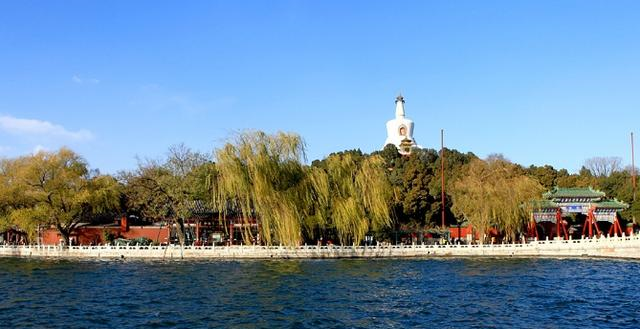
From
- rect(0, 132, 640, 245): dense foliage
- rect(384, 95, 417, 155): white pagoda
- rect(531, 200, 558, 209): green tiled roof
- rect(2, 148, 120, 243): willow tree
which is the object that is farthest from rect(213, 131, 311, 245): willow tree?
rect(384, 95, 417, 155): white pagoda

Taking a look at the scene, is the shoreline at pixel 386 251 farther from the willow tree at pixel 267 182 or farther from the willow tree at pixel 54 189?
the willow tree at pixel 54 189

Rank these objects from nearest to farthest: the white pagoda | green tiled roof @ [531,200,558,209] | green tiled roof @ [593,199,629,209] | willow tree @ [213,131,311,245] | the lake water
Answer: the lake water < willow tree @ [213,131,311,245] < green tiled roof @ [531,200,558,209] < green tiled roof @ [593,199,629,209] < the white pagoda

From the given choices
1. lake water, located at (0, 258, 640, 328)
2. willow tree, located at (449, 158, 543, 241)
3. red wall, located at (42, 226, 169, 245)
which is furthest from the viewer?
red wall, located at (42, 226, 169, 245)

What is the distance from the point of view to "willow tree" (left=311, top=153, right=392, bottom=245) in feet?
149

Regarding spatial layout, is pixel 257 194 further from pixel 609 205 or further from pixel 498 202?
pixel 609 205

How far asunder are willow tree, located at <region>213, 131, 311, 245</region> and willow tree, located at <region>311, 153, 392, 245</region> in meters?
1.84

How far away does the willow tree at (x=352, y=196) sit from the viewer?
45.4 metres

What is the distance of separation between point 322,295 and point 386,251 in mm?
18919

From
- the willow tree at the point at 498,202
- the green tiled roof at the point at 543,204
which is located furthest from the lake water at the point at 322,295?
the green tiled roof at the point at 543,204

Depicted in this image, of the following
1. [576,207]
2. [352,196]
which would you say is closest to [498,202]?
[576,207]

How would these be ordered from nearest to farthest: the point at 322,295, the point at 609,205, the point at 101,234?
the point at 322,295 → the point at 609,205 → the point at 101,234

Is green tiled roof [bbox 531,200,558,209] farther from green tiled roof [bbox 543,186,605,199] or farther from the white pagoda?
the white pagoda

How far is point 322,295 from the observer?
26.6 meters

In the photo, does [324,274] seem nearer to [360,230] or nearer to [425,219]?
[360,230]
